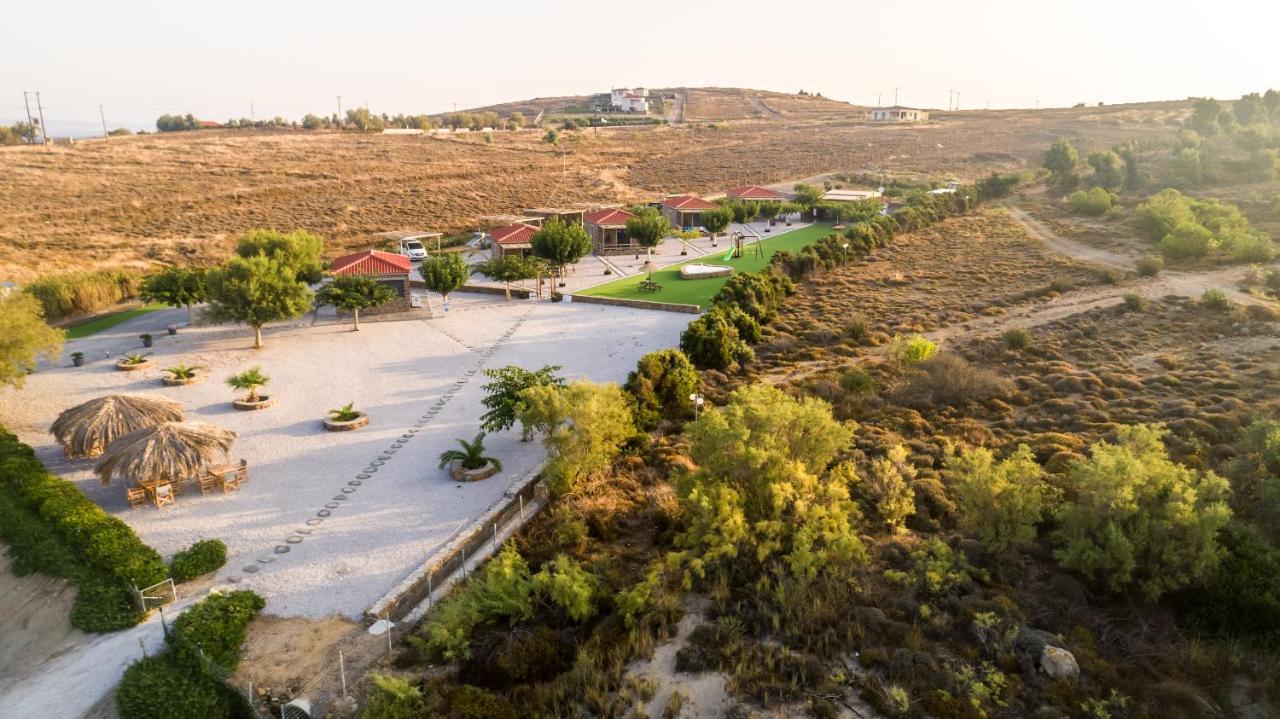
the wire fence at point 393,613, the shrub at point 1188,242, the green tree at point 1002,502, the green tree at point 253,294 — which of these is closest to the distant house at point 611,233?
the green tree at point 253,294

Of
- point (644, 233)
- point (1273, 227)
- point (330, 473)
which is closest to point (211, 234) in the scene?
point (644, 233)

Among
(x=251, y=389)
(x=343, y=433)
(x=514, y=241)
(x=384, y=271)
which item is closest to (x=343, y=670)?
(x=343, y=433)

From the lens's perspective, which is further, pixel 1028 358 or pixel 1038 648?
pixel 1028 358

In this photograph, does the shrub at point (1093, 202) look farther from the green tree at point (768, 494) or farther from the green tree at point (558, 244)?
the green tree at point (768, 494)

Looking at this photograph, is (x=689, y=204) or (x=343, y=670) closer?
(x=343, y=670)

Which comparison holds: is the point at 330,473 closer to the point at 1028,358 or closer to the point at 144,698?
the point at 144,698

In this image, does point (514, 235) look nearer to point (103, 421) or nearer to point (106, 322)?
point (106, 322)
